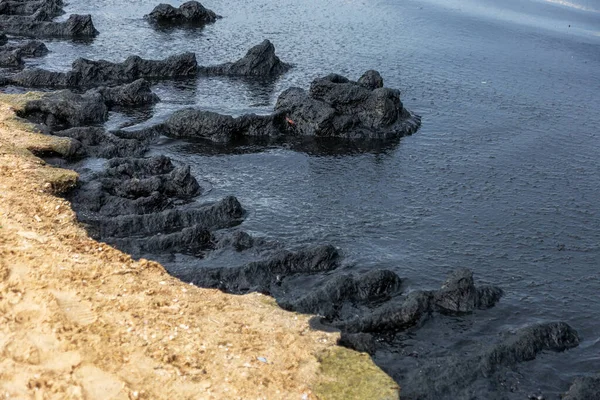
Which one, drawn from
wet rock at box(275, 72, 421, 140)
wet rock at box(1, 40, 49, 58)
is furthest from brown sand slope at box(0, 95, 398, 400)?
wet rock at box(1, 40, 49, 58)

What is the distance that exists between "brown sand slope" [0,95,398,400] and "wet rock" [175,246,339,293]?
58 cm

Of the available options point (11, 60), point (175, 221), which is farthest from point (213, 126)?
point (11, 60)

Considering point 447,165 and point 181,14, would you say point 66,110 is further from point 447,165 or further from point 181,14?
point 181,14

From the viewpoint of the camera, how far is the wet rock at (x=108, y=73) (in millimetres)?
36312

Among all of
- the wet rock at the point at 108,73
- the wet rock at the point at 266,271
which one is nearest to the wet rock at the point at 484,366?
the wet rock at the point at 266,271

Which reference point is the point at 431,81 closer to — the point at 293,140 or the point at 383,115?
the point at 383,115

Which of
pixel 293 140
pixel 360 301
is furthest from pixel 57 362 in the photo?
pixel 293 140

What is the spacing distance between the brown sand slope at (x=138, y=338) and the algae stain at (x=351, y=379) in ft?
0.08

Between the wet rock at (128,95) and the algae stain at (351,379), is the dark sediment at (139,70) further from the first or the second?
the algae stain at (351,379)

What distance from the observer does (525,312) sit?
63.2 feet

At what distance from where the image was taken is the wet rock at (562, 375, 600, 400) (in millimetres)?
15498

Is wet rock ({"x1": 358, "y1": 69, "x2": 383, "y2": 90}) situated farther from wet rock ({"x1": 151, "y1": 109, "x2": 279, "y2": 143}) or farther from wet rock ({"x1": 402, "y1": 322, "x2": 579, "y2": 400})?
wet rock ({"x1": 402, "y1": 322, "x2": 579, "y2": 400})

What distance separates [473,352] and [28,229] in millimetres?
13246

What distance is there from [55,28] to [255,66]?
15868 millimetres
